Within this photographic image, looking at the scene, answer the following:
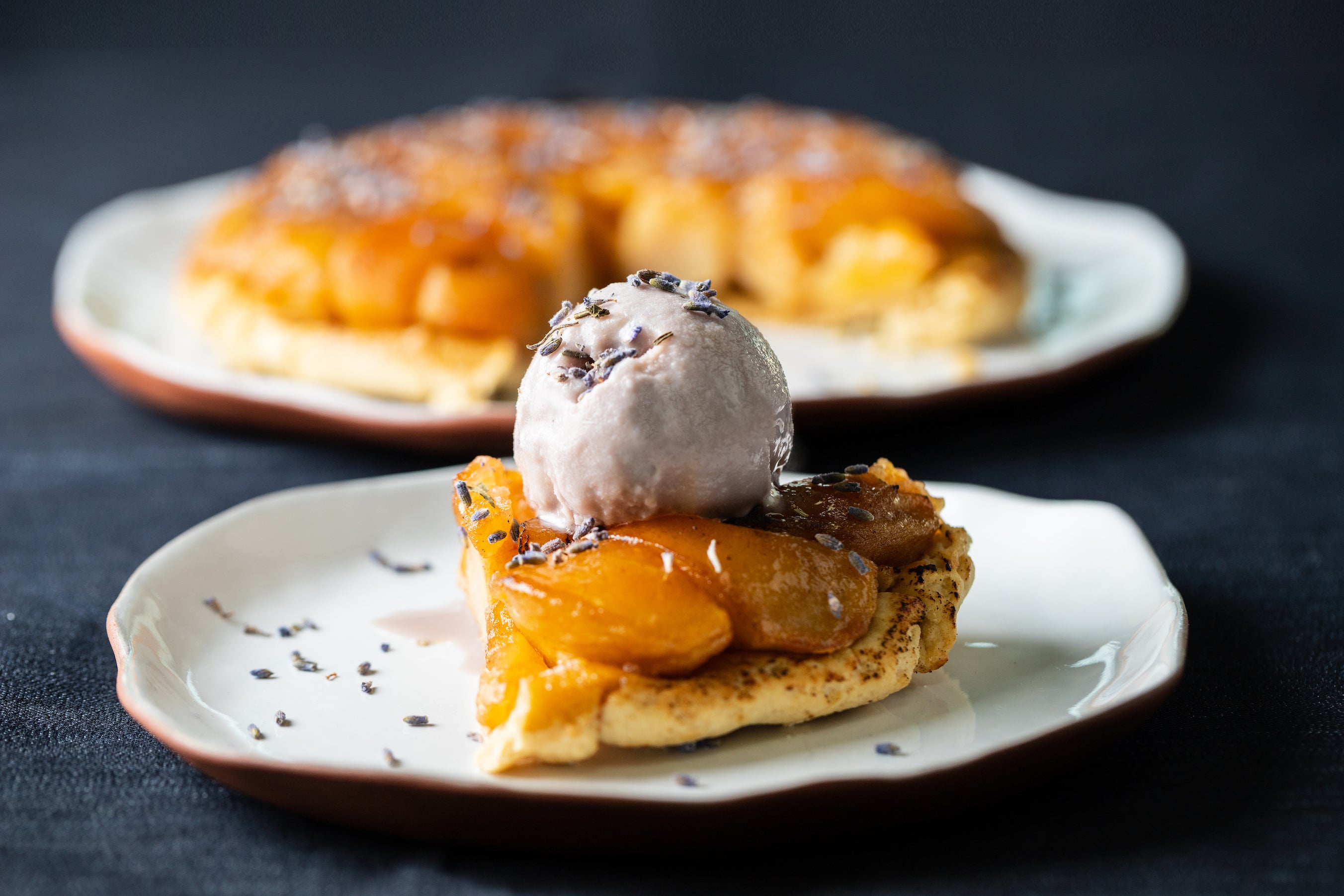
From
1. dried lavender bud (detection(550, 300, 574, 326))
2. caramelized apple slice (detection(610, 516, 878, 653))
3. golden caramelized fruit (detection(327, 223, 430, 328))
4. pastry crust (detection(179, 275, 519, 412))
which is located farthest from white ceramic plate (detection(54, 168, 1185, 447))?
caramelized apple slice (detection(610, 516, 878, 653))

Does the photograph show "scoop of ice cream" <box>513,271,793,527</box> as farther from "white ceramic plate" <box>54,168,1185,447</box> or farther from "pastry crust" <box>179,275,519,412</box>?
"pastry crust" <box>179,275,519,412</box>

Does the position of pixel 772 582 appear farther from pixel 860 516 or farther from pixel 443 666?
pixel 443 666

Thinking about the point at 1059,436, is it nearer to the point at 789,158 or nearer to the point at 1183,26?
the point at 789,158

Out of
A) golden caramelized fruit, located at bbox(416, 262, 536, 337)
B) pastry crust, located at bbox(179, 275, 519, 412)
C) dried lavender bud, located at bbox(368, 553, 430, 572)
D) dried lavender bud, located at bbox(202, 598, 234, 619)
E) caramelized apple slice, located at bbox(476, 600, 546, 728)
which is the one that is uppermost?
caramelized apple slice, located at bbox(476, 600, 546, 728)

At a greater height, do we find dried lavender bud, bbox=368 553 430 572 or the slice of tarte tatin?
the slice of tarte tatin

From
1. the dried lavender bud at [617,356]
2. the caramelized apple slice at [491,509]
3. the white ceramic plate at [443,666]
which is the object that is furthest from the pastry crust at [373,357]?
the dried lavender bud at [617,356]
